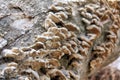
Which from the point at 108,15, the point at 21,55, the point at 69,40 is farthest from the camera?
the point at 108,15

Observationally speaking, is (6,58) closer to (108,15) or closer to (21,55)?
(21,55)

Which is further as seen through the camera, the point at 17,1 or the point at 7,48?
the point at 17,1

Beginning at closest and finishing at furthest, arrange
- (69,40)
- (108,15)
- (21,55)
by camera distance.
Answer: (21,55)
(69,40)
(108,15)

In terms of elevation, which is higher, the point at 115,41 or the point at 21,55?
the point at 115,41

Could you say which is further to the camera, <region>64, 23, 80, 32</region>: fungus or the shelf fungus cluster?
<region>64, 23, 80, 32</region>: fungus

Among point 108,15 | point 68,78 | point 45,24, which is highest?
point 108,15

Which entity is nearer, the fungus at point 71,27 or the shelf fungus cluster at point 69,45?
the shelf fungus cluster at point 69,45

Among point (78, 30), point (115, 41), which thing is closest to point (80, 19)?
point (78, 30)

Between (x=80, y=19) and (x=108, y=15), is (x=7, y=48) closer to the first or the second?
(x=80, y=19)
